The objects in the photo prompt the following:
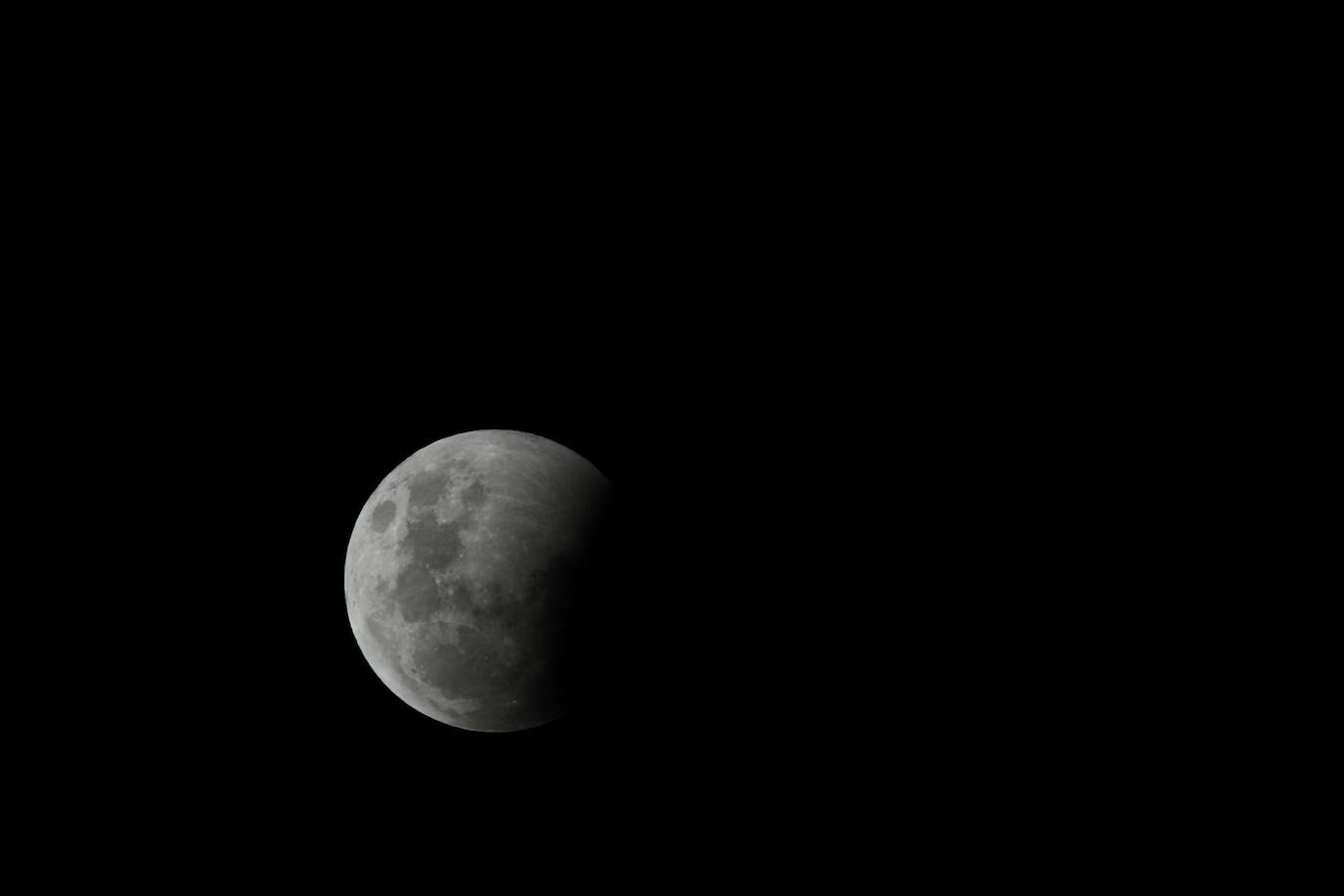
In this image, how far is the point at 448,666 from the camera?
538cm

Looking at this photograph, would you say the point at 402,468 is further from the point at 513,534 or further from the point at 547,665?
the point at 547,665

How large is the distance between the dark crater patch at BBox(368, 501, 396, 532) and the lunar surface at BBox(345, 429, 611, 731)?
0.01m

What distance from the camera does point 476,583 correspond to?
5.29 metres

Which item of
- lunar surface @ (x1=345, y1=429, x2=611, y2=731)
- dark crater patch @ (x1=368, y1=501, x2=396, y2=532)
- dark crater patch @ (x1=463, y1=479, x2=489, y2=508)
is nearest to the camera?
lunar surface @ (x1=345, y1=429, x2=611, y2=731)

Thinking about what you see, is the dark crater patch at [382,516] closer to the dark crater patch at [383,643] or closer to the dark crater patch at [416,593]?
the dark crater patch at [416,593]

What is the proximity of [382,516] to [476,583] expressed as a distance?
3.20 ft

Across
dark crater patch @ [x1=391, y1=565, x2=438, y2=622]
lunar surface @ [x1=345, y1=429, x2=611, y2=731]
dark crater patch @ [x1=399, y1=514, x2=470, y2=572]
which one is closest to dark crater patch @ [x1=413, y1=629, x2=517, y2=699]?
lunar surface @ [x1=345, y1=429, x2=611, y2=731]

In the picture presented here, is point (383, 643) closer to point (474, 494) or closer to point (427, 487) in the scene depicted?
point (427, 487)

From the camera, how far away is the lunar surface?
5312mm

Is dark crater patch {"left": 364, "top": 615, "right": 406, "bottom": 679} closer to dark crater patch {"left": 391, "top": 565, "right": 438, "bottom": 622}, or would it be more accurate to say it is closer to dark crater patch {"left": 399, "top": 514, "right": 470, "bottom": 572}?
dark crater patch {"left": 391, "top": 565, "right": 438, "bottom": 622}

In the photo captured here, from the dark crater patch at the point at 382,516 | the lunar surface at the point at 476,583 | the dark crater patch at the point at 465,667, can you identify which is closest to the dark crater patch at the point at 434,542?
the lunar surface at the point at 476,583

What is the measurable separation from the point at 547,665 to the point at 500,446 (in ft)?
5.05

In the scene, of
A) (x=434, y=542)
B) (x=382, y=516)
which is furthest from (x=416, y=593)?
(x=382, y=516)

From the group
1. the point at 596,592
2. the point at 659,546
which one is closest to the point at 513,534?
the point at 596,592
